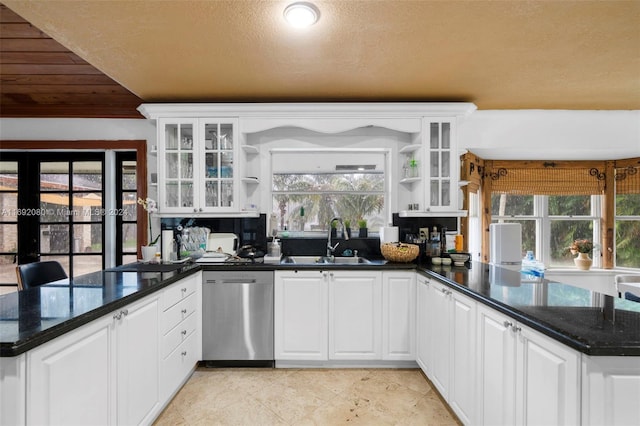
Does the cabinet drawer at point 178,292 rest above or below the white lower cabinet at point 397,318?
above

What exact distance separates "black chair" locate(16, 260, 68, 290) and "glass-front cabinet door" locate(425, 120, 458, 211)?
3.08 meters

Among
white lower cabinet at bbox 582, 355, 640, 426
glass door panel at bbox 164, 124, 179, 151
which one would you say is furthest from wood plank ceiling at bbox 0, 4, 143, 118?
white lower cabinet at bbox 582, 355, 640, 426

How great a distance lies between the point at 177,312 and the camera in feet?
7.70

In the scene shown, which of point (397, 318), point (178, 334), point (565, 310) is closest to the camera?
point (565, 310)

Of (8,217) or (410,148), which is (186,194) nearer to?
(8,217)

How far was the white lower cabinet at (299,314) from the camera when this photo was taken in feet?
9.12

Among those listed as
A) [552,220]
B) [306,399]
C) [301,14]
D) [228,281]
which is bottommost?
[306,399]

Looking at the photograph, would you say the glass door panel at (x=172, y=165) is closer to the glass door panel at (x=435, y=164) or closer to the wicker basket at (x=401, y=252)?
the wicker basket at (x=401, y=252)

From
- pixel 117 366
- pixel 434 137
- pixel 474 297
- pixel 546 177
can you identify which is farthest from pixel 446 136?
pixel 117 366

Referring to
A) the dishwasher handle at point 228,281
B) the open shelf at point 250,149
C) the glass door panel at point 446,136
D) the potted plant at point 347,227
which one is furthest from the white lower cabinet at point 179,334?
the glass door panel at point 446,136

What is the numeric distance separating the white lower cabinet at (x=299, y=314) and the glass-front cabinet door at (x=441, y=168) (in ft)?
A: 4.32

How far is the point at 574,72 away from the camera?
248cm

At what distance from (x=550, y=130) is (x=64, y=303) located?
13.9 feet

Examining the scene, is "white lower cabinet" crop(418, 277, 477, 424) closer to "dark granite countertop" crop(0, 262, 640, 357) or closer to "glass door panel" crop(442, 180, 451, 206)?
"dark granite countertop" crop(0, 262, 640, 357)
